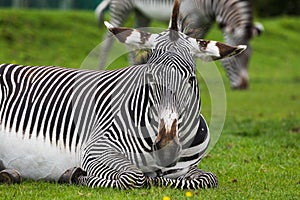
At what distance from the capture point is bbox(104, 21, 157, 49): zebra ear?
19.3 ft

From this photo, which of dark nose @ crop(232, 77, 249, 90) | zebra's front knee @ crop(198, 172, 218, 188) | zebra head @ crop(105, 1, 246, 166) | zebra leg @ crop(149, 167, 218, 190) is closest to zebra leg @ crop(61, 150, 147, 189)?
zebra leg @ crop(149, 167, 218, 190)

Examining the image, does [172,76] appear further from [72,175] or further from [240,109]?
[240,109]

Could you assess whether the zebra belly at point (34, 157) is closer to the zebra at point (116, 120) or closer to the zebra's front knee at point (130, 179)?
the zebra at point (116, 120)

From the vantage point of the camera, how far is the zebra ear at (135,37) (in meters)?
5.89

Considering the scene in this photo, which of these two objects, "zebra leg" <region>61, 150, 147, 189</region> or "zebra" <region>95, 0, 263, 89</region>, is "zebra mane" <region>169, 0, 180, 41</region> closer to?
"zebra leg" <region>61, 150, 147, 189</region>

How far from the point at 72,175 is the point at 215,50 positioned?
5.31 ft

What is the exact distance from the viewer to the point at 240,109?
1503 centimetres

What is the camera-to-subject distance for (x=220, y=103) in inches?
249

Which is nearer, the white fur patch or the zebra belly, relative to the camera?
the white fur patch

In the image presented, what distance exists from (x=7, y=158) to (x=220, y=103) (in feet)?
6.35

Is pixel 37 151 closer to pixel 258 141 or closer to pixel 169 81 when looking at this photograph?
pixel 169 81

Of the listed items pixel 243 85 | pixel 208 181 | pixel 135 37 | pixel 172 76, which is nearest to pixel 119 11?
pixel 243 85

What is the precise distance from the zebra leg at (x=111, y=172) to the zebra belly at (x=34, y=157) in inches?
11.9

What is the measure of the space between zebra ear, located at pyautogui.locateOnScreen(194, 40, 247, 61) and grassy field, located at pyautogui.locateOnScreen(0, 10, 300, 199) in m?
1.10
